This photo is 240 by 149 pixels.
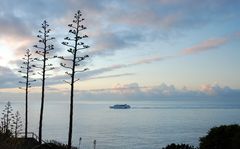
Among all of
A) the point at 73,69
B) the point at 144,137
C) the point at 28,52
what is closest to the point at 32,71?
the point at 28,52

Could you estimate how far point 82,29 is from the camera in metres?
30.1

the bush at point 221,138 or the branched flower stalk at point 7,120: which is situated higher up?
the branched flower stalk at point 7,120

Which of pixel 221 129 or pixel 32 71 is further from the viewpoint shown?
pixel 32 71

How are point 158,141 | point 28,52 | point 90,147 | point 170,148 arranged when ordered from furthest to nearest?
1. point 158,141
2. point 90,147
3. point 28,52
4. point 170,148

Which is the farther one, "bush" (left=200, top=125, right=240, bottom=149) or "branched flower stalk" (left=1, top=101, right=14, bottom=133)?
"bush" (left=200, top=125, right=240, bottom=149)

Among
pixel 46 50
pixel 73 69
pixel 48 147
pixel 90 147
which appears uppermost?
pixel 46 50

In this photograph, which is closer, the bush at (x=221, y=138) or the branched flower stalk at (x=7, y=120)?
the branched flower stalk at (x=7, y=120)

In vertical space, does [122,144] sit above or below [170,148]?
below

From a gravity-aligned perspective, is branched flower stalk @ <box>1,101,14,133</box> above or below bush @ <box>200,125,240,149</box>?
above

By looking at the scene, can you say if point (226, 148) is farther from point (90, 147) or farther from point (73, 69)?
point (90, 147)

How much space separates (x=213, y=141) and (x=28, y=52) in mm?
21535

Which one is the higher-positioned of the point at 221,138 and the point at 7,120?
the point at 7,120

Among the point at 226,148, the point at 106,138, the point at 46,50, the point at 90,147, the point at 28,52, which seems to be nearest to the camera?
the point at 226,148

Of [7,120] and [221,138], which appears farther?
[7,120]
